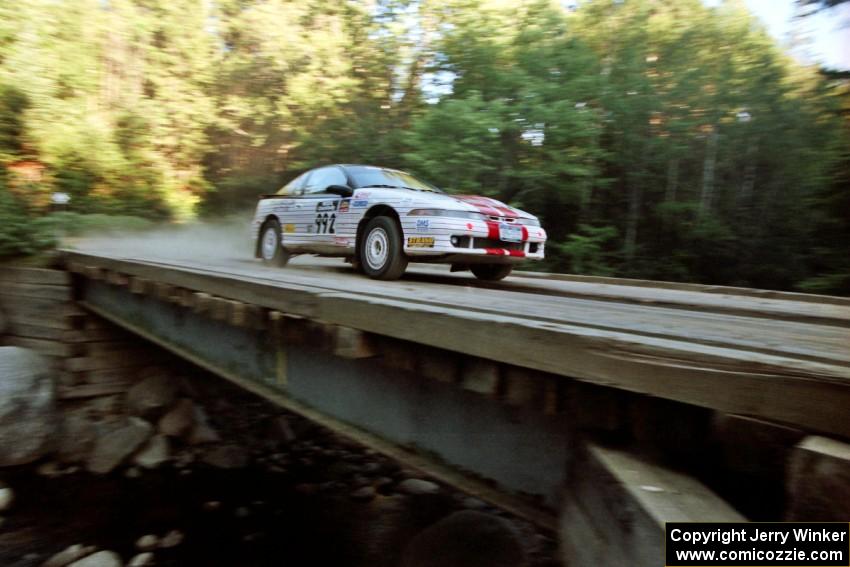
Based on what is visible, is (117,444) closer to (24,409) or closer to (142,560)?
(24,409)

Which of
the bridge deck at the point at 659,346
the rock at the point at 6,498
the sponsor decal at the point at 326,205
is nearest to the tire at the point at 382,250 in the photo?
the sponsor decal at the point at 326,205

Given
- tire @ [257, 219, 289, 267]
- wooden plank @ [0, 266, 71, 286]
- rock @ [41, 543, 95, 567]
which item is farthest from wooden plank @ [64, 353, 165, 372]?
rock @ [41, 543, 95, 567]

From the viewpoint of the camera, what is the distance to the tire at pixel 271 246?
798cm

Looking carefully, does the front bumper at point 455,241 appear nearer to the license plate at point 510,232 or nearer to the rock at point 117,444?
the license plate at point 510,232

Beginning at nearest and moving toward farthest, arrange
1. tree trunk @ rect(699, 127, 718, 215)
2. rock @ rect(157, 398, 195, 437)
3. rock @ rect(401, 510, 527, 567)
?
rock @ rect(401, 510, 527, 567) → rock @ rect(157, 398, 195, 437) → tree trunk @ rect(699, 127, 718, 215)

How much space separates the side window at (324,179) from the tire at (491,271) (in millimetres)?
1949

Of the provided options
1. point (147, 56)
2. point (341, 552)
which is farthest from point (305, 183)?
point (147, 56)

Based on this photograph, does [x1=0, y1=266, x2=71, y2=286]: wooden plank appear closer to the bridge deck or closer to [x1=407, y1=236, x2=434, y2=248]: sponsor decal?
[x1=407, y1=236, x2=434, y2=248]: sponsor decal

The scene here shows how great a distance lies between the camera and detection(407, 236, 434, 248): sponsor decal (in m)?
5.42

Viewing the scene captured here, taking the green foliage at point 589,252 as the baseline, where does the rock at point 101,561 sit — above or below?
below

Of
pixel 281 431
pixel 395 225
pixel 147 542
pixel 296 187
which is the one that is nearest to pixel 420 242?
pixel 395 225

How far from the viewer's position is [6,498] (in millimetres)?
6594

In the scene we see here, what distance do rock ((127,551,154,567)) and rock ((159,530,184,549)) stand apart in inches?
8.4

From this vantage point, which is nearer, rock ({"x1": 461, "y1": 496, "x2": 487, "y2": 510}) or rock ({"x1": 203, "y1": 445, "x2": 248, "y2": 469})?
rock ({"x1": 461, "y1": 496, "x2": 487, "y2": 510})
